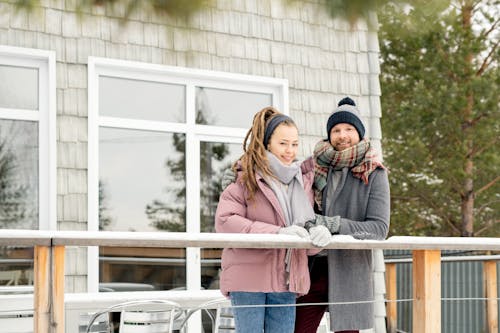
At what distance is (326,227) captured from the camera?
12.0ft

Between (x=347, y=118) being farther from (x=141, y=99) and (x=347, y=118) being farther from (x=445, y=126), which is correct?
(x=445, y=126)

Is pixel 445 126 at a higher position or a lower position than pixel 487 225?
higher

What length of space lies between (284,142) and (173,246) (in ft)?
2.02

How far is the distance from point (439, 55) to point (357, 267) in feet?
47.2

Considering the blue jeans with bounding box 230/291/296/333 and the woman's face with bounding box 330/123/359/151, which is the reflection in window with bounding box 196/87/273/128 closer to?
the woman's face with bounding box 330/123/359/151

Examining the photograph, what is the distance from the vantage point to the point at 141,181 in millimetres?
6945

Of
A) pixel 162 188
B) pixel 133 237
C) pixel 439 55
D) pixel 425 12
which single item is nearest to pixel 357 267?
pixel 133 237

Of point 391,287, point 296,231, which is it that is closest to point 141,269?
point 296,231

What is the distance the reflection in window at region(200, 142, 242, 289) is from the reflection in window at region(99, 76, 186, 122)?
0.36m

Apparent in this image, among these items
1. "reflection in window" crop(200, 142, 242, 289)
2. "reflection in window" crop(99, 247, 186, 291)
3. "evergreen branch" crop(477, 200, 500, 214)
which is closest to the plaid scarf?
"reflection in window" crop(99, 247, 186, 291)

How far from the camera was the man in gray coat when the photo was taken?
12.3 feet

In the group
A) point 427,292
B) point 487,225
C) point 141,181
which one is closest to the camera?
point 427,292

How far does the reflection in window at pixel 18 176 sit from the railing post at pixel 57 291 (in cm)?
303

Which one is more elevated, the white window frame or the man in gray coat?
the white window frame
